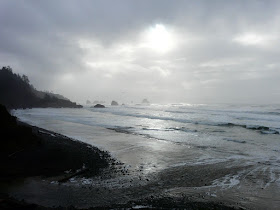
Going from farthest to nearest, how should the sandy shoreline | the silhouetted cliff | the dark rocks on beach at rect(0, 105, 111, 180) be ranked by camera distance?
the silhouetted cliff < the dark rocks on beach at rect(0, 105, 111, 180) < the sandy shoreline

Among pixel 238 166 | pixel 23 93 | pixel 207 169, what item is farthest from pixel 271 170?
pixel 23 93

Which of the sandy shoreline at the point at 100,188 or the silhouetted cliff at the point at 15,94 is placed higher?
the silhouetted cliff at the point at 15,94

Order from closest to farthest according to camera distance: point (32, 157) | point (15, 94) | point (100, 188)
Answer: point (100, 188) < point (32, 157) < point (15, 94)

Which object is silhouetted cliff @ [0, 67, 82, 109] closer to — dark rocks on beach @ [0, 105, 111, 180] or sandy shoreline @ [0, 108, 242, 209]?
dark rocks on beach @ [0, 105, 111, 180]

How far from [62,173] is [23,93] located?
135 m

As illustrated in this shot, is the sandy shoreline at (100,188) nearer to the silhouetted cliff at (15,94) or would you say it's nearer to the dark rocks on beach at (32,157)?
the dark rocks on beach at (32,157)

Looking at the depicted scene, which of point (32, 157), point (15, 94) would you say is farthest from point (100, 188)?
point (15, 94)

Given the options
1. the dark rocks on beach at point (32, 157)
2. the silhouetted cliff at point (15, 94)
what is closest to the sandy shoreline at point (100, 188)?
the dark rocks on beach at point (32, 157)

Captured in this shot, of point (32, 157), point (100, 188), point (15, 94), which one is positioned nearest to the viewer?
point (100, 188)

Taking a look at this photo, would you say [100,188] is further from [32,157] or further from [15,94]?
[15,94]

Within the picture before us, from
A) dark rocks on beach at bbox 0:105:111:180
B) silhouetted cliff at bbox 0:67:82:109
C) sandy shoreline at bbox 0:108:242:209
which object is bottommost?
sandy shoreline at bbox 0:108:242:209

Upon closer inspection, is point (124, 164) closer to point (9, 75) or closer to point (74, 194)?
point (74, 194)

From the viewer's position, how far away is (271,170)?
40.3 ft

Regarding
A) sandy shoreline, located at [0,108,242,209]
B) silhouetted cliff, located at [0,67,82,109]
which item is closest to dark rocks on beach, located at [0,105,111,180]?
sandy shoreline, located at [0,108,242,209]
